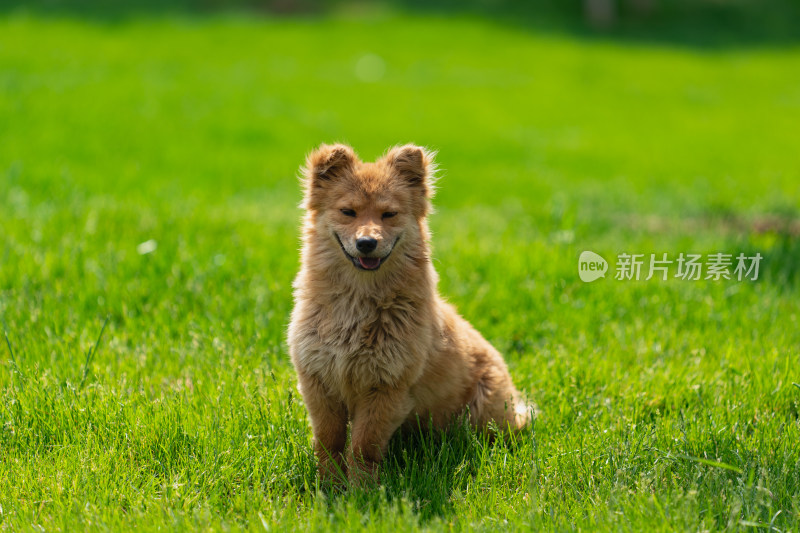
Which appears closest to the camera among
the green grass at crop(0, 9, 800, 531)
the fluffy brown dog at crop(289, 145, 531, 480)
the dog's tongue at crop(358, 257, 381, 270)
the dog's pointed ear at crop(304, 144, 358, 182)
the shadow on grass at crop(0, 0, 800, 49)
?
the green grass at crop(0, 9, 800, 531)

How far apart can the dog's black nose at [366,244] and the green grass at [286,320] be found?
1.08 m

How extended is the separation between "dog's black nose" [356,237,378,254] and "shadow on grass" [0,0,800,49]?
29.2 metres

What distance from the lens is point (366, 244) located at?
11.5 feet

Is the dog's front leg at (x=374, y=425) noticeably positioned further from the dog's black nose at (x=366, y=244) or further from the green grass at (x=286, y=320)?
the dog's black nose at (x=366, y=244)

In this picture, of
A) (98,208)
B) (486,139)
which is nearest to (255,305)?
(98,208)

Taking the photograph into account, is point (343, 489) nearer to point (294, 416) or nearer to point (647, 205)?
point (294, 416)

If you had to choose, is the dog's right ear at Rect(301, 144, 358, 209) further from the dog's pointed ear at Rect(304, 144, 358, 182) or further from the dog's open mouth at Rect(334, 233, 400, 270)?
the dog's open mouth at Rect(334, 233, 400, 270)

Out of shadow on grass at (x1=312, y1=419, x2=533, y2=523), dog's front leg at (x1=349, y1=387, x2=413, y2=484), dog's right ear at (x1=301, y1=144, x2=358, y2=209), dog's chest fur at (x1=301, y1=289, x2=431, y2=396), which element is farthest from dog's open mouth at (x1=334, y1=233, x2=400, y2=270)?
shadow on grass at (x1=312, y1=419, x2=533, y2=523)

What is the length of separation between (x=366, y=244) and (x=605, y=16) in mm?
33614

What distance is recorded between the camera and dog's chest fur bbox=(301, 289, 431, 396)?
3.68 m

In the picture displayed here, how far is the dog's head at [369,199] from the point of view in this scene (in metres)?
3.62

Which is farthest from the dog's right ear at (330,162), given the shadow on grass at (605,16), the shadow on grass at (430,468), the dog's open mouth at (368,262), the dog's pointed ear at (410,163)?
the shadow on grass at (605,16)

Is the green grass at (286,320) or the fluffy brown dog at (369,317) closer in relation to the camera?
the green grass at (286,320)

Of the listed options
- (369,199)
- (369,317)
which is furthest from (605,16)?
(369,317)
